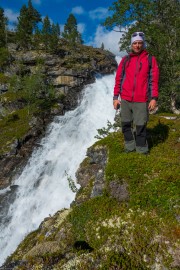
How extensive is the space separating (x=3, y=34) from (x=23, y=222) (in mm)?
72611

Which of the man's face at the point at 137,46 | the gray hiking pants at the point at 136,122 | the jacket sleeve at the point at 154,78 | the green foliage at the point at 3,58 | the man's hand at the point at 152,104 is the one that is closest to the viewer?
the man's face at the point at 137,46

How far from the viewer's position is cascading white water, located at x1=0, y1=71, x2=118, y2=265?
24312mm

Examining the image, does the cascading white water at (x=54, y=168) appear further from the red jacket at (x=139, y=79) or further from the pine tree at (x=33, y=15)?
the pine tree at (x=33, y=15)

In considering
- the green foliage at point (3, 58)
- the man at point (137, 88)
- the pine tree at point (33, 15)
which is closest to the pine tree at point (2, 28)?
the pine tree at point (33, 15)

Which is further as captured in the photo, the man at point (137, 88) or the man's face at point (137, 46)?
the man at point (137, 88)

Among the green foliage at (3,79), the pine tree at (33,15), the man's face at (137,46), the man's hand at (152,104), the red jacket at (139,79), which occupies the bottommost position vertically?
the green foliage at (3,79)

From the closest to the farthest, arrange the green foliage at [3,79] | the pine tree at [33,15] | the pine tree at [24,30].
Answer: the green foliage at [3,79] < the pine tree at [24,30] < the pine tree at [33,15]

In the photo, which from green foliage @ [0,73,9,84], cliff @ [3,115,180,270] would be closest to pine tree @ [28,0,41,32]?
green foliage @ [0,73,9,84]

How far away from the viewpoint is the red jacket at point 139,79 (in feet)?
24.6

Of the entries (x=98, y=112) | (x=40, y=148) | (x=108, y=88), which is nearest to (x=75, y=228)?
(x=40, y=148)

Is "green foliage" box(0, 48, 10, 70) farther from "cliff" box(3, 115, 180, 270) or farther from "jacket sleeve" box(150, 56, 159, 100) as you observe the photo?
"cliff" box(3, 115, 180, 270)

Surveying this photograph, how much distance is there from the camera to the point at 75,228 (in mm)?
6148

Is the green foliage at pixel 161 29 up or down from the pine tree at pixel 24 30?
down

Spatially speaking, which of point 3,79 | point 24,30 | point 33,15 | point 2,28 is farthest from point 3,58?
point 33,15
